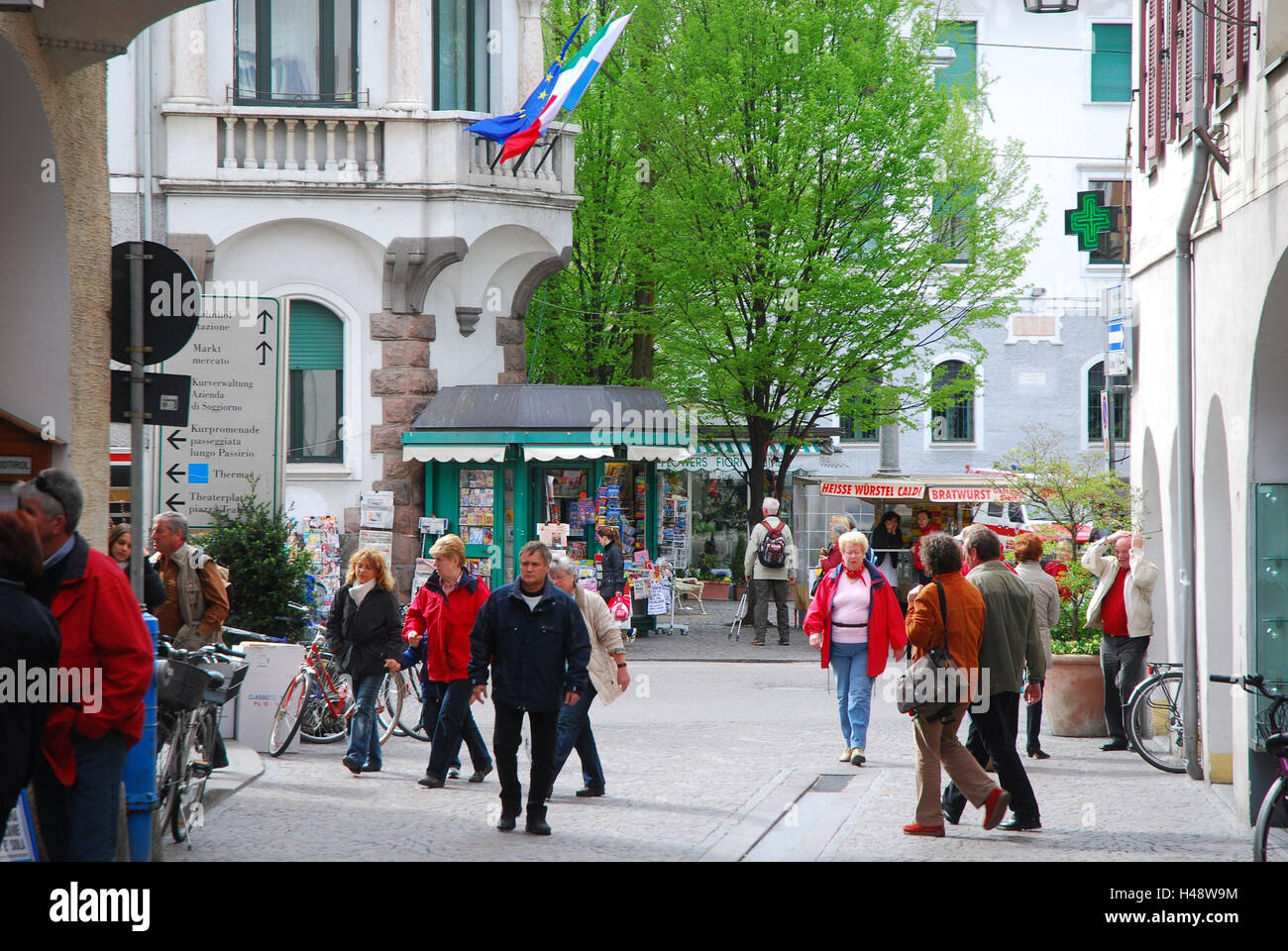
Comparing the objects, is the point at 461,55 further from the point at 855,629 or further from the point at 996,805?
the point at 996,805

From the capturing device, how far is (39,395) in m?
8.40

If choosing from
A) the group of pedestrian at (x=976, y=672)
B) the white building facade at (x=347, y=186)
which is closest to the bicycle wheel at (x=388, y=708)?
the group of pedestrian at (x=976, y=672)

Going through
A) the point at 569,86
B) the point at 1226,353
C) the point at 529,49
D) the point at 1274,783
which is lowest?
the point at 1274,783

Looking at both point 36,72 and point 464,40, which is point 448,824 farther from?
point 464,40

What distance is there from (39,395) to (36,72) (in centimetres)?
172

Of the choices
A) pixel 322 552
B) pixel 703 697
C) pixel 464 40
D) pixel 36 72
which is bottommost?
pixel 703 697

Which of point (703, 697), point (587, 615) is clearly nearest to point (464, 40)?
point (703, 697)

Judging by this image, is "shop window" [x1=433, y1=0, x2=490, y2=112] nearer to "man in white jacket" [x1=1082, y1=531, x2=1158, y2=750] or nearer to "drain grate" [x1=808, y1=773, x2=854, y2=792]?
"man in white jacket" [x1=1082, y1=531, x2=1158, y2=750]

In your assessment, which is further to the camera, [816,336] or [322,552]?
[816,336]

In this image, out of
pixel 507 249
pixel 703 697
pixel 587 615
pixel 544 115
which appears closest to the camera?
pixel 587 615

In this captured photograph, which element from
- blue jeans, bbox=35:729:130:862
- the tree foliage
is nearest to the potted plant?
blue jeans, bbox=35:729:130:862

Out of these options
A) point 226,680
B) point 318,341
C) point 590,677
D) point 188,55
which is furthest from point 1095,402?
point 226,680

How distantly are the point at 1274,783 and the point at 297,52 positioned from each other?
52.5 ft

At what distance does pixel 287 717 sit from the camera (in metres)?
12.0
